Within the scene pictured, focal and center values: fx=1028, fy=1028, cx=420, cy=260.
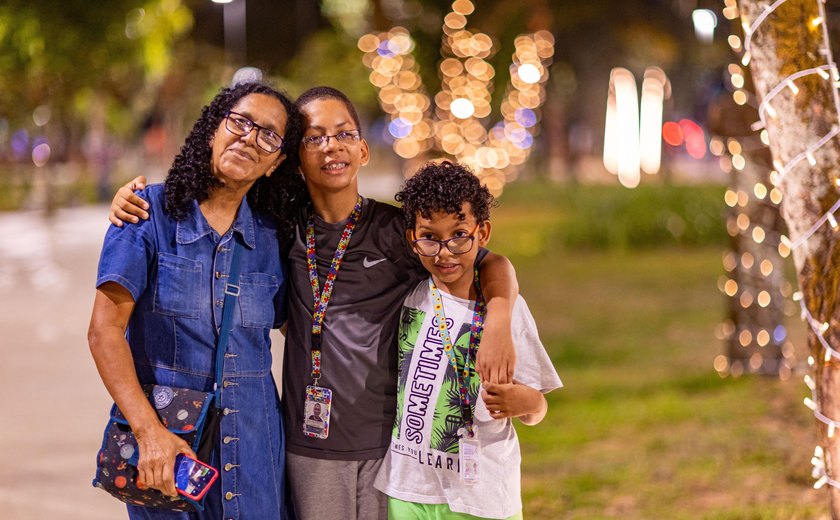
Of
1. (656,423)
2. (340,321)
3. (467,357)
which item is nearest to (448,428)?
(467,357)

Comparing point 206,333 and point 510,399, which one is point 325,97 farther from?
point 510,399

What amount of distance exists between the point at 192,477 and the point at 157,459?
0.10m

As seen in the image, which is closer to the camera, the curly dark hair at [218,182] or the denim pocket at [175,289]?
the denim pocket at [175,289]

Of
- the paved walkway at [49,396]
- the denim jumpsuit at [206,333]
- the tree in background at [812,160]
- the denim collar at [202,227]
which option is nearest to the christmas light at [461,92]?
the paved walkway at [49,396]

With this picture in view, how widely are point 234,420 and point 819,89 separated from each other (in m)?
2.24

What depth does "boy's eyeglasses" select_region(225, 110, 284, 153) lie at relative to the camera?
2973 mm

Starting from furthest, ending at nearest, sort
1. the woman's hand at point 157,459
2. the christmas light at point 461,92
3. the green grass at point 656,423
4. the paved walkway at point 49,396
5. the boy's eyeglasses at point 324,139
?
the christmas light at point 461,92 < the green grass at point 656,423 < the paved walkway at point 49,396 < the boy's eyeglasses at point 324,139 < the woman's hand at point 157,459

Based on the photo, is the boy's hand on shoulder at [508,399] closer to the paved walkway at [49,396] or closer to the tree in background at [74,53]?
the paved walkway at [49,396]

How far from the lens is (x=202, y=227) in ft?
9.59

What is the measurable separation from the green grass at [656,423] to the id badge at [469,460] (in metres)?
2.57

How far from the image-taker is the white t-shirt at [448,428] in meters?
2.92

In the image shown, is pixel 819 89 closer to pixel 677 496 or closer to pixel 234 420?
pixel 234 420

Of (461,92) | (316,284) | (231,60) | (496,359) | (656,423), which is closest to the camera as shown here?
(496,359)

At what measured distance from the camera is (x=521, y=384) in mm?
2904
